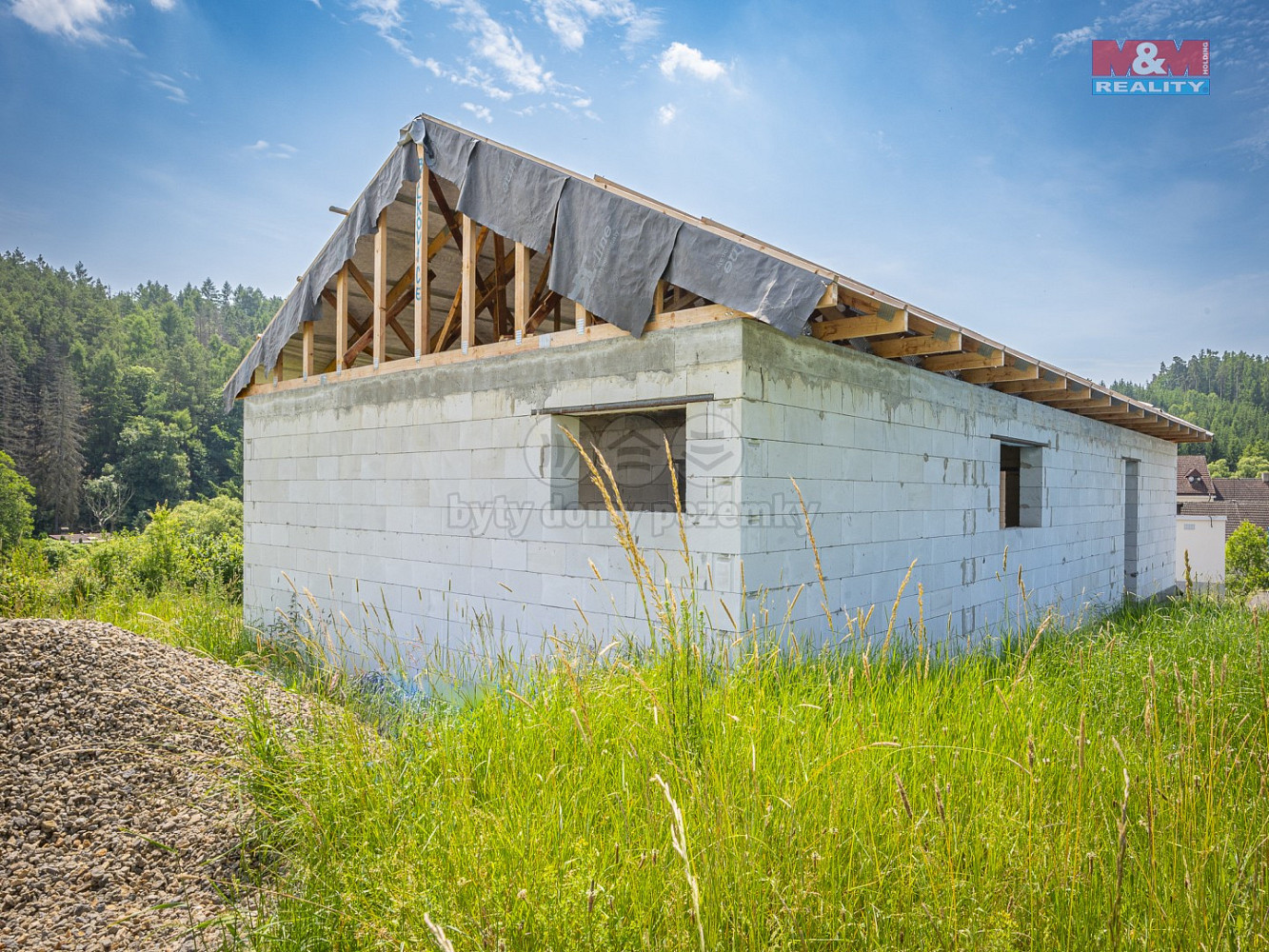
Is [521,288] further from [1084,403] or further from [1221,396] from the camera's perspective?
[1221,396]

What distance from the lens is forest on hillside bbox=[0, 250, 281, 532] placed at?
42969mm

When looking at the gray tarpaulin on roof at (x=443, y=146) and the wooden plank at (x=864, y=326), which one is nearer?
the wooden plank at (x=864, y=326)

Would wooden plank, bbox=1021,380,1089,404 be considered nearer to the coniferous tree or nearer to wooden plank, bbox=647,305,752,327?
wooden plank, bbox=647,305,752,327

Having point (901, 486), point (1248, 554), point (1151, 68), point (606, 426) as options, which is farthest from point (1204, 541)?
point (606, 426)

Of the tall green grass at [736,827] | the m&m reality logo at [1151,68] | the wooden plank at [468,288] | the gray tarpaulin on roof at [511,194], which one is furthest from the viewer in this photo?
Answer: the m&m reality logo at [1151,68]

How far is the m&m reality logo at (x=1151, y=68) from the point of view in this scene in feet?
27.0

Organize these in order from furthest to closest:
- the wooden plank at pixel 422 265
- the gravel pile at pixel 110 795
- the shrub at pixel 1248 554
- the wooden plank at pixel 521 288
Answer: the shrub at pixel 1248 554
the wooden plank at pixel 422 265
the wooden plank at pixel 521 288
the gravel pile at pixel 110 795

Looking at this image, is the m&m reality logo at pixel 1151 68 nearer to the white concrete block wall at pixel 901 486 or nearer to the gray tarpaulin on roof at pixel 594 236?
the white concrete block wall at pixel 901 486

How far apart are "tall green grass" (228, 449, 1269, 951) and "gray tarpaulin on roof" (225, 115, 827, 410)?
8.47 feet

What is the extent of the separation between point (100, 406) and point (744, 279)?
60.3m

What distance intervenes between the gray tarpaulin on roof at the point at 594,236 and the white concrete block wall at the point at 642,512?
1.18ft

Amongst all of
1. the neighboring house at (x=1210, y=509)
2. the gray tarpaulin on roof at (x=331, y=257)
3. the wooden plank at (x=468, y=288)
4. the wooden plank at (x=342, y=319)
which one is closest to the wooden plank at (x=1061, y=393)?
the wooden plank at (x=468, y=288)

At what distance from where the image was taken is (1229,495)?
39125 millimetres

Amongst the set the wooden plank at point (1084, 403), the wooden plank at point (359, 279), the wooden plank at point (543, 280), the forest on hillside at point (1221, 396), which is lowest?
the wooden plank at point (1084, 403)
